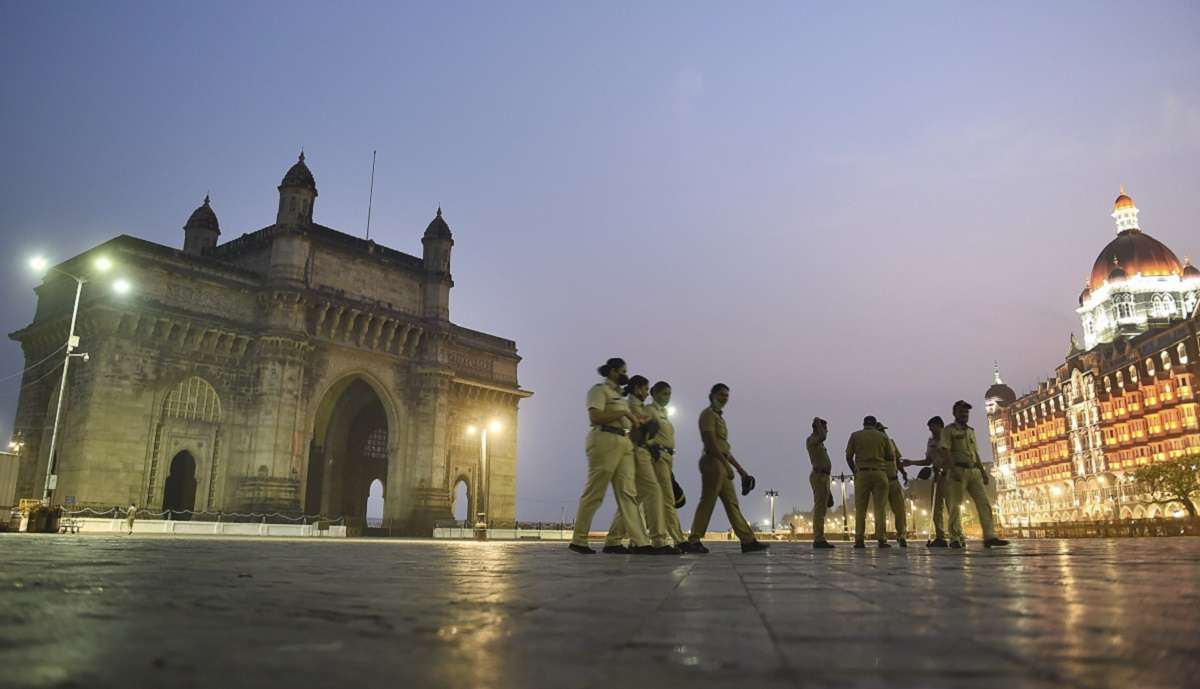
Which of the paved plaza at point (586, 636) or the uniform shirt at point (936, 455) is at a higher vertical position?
the uniform shirt at point (936, 455)

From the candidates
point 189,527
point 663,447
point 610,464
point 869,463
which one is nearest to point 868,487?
point 869,463

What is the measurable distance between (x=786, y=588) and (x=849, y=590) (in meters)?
0.32

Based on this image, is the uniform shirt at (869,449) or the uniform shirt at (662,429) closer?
the uniform shirt at (662,429)

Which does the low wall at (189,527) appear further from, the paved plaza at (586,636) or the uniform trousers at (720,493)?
the paved plaza at (586,636)

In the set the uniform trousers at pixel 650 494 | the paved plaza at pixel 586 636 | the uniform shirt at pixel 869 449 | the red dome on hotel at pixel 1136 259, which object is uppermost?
the red dome on hotel at pixel 1136 259

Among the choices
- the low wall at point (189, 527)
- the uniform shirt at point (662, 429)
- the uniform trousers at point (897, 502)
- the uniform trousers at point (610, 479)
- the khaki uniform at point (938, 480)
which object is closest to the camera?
the uniform trousers at point (610, 479)

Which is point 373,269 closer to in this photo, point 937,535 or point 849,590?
point 937,535

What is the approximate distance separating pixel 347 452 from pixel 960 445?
35876 mm

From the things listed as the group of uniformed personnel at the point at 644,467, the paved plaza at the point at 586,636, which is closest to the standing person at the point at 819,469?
the group of uniformed personnel at the point at 644,467

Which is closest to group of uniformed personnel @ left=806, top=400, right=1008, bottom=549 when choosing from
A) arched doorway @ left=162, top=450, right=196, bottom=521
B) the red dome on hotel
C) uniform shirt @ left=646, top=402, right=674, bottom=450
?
uniform shirt @ left=646, top=402, right=674, bottom=450

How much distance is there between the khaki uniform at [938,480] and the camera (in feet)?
38.3

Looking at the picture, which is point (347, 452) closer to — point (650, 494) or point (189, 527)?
point (189, 527)

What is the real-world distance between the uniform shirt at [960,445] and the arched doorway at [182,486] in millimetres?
30911

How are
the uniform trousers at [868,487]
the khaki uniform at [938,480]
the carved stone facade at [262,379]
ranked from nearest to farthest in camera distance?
1. the uniform trousers at [868,487]
2. the khaki uniform at [938,480]
3. the carved stone facade at [262,379]
